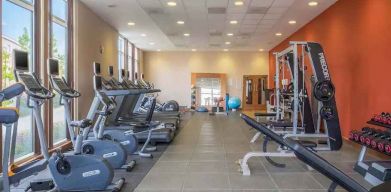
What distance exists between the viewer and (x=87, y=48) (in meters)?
8.41

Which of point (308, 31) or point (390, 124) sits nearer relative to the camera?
point (390, 124)

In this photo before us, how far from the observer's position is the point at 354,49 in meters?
6.72

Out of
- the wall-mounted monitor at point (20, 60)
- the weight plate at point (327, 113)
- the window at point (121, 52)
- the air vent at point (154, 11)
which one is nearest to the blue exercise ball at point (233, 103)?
the window at point (121, 52)

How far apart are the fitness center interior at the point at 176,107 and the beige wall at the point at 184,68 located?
4.90 meters

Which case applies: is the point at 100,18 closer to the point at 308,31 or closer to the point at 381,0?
the point at 308,31

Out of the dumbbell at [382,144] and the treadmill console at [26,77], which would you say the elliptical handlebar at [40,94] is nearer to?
the treadmill console at [26,77]

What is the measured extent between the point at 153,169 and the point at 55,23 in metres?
3.77

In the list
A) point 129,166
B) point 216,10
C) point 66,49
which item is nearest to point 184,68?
point 216,10

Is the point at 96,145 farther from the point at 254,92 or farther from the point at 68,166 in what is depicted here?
the point at 254,92

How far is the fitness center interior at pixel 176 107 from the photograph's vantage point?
12.1 feet

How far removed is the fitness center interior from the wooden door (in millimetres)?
5207

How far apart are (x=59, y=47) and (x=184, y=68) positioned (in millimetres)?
10939

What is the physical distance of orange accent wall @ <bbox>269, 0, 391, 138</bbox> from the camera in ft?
18.3

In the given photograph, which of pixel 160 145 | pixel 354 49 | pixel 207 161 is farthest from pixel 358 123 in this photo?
pixel 160 145
